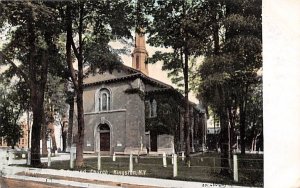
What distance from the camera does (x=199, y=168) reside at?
193 centimetres

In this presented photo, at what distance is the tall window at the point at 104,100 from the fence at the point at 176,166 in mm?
246

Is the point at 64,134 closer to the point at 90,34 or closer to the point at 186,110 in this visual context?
the point at 90,34

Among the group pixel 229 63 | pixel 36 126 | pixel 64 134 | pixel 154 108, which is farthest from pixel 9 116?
pixel 229 63

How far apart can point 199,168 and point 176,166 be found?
11 centimetres

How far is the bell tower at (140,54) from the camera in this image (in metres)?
2.11

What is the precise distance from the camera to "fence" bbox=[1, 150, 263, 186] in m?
1.84

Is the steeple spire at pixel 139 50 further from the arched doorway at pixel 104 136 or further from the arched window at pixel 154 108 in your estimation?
the arched doorway at pixel 104 136

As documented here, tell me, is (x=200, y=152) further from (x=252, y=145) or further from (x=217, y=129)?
(x=252, y=145)

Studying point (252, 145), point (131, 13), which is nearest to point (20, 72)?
point (131, 13)

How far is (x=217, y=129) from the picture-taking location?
196cm

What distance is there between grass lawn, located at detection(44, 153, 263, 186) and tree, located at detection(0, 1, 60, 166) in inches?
17.7

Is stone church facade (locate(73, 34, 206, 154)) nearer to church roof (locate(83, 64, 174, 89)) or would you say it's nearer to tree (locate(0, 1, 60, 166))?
church roof (locate(83, 64, 174, 89))

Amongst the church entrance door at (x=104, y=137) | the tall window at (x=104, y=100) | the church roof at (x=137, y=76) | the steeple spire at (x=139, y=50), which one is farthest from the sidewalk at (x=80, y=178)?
the steeple spire at (x=139, y=50)

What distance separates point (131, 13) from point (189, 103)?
549 millimetres
